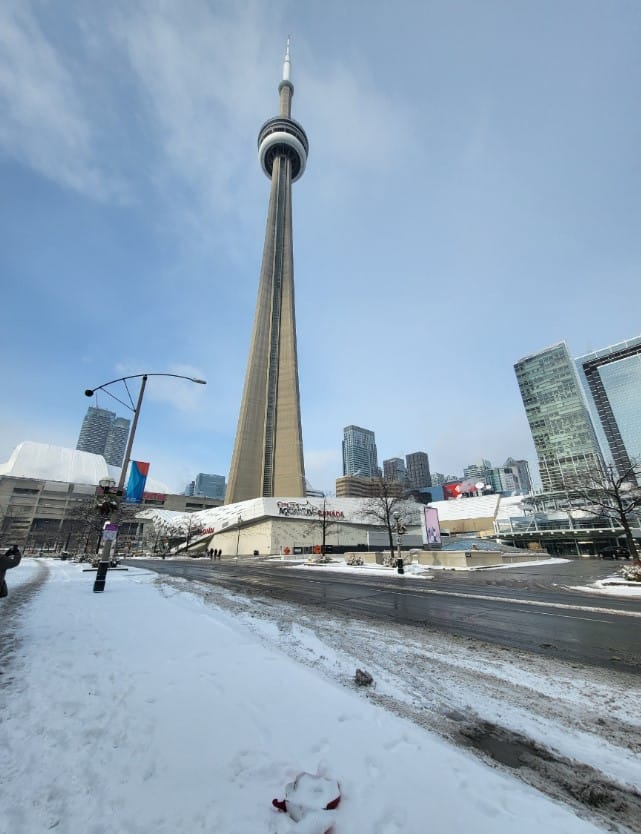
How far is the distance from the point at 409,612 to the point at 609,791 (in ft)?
26.1

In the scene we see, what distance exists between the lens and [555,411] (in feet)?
457

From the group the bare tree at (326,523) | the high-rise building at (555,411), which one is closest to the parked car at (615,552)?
Answer: the bare tree at (326,523)

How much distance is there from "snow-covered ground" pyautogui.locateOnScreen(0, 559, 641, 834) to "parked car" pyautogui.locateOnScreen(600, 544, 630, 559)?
5891cm

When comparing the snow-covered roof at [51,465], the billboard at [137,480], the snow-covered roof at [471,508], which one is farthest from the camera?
the snow-covered roof at [51,465]

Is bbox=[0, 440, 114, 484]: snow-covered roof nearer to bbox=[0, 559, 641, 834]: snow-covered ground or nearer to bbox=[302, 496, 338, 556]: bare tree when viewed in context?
bbox=[302, 496, 338, 556]: bare tree

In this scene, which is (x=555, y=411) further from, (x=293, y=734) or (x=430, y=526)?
(x=293, y=734)

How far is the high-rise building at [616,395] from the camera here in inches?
5162

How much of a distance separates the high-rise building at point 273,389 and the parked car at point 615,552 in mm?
54501

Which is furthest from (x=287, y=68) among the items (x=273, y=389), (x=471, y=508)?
(x=471, y=508)

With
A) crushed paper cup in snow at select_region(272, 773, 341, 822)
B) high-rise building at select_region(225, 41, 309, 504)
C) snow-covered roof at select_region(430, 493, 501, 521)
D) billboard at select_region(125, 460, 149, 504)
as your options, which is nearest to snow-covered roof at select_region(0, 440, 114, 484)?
high-rise building at select_region(225, 41, 309, 504)

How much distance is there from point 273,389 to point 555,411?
374 ft

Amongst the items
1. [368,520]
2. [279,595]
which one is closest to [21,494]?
[368,520]

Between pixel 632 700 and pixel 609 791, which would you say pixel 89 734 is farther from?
pixel 632 700

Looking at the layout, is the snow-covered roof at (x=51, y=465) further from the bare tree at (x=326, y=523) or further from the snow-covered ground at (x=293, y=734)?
the snow-covered ground at (x=293, y=734)
